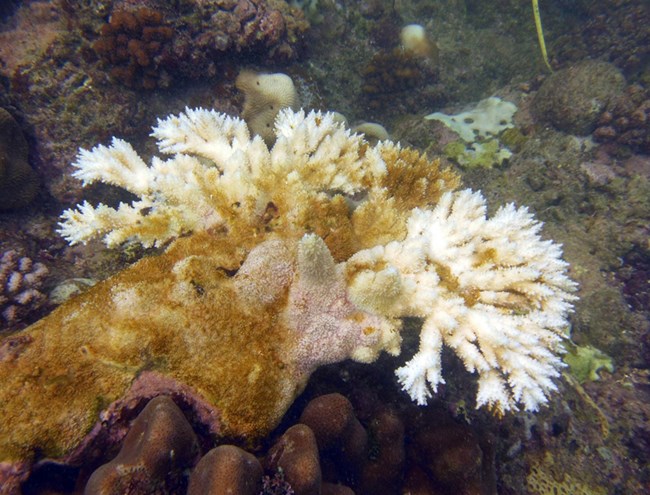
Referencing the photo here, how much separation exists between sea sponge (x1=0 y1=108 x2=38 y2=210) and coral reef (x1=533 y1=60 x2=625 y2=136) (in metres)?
7.85

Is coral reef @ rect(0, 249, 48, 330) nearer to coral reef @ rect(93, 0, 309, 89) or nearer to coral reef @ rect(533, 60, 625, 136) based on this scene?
coral reef @ rect(93, 0, 309, 89)

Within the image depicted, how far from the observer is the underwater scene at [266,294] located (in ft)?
6.45

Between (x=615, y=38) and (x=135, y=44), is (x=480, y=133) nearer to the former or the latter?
(x=135, y=44)

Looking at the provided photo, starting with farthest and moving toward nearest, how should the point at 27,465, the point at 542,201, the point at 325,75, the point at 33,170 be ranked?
1. the point at 325,75
2. the point at 542,201
3. the point at 33,170
4. the point at 27,465

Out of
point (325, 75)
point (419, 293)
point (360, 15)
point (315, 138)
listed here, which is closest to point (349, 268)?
point (419, 293)

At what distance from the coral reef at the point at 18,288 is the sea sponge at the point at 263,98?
3065mm

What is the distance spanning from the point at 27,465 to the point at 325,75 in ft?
21.8

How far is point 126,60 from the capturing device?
4.41m

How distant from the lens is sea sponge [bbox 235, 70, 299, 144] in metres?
4.92

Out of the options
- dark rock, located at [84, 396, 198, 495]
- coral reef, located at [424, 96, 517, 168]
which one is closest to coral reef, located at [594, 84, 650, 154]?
coral reef, located at [424, 96, 517, 168]

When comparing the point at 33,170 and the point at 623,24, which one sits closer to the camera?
the point at 33,170

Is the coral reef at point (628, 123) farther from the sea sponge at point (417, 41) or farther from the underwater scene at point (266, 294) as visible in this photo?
A: the sea sponge at point (417, 41)

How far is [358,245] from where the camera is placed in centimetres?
260

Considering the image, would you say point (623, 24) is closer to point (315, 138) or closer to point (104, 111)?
point (315, 138)
